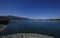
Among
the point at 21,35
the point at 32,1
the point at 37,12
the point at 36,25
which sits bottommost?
the point at 21,35

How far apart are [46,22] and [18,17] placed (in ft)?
1.44

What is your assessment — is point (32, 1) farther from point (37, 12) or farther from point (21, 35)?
point (21, 35)

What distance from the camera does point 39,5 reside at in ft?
7.85

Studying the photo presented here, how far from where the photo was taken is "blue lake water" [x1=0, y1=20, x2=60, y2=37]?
2.35 meters

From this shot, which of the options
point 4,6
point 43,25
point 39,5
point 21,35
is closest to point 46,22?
point 43,25

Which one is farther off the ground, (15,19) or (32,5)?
(32,5)

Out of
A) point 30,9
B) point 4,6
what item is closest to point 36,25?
point 30,9

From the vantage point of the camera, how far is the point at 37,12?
240cm

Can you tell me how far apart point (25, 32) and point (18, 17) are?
0.26m

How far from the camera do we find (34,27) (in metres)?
2.40

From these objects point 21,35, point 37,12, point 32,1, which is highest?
point 32,1

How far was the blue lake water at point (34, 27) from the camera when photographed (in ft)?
7.70

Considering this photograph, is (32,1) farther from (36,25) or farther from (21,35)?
(21,35)

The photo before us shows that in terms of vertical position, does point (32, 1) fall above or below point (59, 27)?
above
